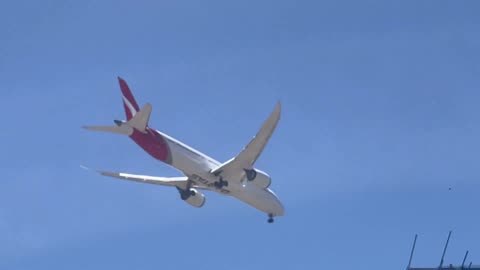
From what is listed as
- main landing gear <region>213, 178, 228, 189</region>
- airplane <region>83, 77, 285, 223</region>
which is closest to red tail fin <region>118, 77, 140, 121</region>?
airplane <region>83, 77, 285, 223</region>

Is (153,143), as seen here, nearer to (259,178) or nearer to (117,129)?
(117,129)

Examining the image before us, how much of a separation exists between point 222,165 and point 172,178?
11621 mm

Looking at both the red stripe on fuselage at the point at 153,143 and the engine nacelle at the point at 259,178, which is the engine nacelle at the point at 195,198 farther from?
the red stripe on fuselage at the point at 153,143

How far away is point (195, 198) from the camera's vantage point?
6137 inches

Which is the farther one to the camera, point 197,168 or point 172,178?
point 172,178

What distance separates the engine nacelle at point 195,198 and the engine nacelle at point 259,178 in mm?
7254

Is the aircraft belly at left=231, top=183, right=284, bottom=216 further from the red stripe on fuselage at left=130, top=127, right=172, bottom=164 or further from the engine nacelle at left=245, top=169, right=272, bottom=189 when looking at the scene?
the red stripe on fuselage at left=130, top=127, right=172, bottom=164

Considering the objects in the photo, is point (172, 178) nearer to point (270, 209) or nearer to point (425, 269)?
point (270, 209)

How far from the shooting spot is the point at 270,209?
153 m

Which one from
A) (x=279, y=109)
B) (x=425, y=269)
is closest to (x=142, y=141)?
(x=279, y=109)

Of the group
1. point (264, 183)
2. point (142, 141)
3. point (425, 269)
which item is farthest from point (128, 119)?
point (425, 269)

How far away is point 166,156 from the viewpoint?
14525cm

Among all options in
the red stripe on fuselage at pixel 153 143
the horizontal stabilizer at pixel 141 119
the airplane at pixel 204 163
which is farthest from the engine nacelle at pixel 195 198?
A: the horizontal stabilizer at pixel 141 119

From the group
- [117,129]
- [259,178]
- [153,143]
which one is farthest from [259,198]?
[117,129]
